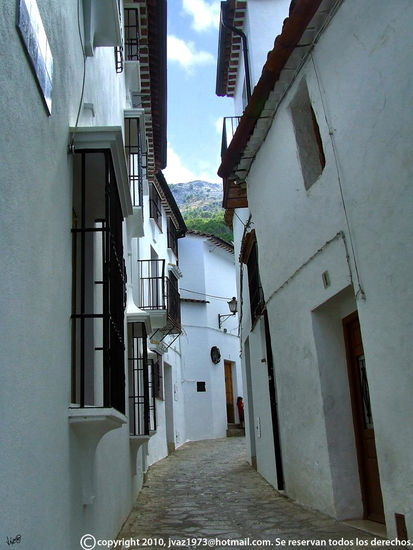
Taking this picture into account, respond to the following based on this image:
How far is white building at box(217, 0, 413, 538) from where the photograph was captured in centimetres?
448

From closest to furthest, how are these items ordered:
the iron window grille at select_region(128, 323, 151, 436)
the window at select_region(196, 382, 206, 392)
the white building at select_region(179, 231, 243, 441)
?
the iron window grille at select_region(128, 323, 151, 436), the white building at select_region(179, 231, 243, 441), the window at select_region(196, 382, 206, 392)

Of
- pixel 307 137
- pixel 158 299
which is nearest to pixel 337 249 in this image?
pixel 307 137

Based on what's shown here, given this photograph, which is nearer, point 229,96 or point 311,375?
point 311,375

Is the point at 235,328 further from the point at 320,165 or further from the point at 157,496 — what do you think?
the point at 320,165

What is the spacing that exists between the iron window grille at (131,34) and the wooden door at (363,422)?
21.6 ft

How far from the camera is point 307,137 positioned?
6.86 m

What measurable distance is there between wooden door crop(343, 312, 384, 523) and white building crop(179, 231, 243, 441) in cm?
1566

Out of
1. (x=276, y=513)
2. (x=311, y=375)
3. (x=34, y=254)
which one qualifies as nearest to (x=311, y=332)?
(x=311, y=375)

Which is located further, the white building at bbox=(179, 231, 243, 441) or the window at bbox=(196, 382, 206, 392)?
the window at bbox=(196, 382, 206, 392)

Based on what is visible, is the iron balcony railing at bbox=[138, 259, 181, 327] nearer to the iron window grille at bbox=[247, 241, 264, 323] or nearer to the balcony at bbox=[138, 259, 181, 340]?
the balcony at bbox=[138, 259, 181, 340]

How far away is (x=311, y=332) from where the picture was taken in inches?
255

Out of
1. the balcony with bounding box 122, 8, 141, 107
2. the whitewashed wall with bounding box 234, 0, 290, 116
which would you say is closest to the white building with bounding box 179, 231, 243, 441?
the whitewashed wall with bounding box 234, 0, 290, 116

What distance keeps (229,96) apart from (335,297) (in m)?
9.70

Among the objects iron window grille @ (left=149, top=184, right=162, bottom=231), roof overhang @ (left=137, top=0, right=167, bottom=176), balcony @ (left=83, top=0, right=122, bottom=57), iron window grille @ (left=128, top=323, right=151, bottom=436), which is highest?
roof overhang @ (left=137, top=0, right=167, bottom=176)
